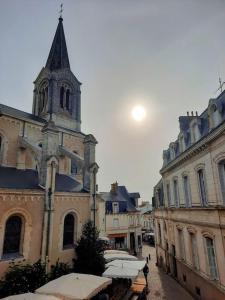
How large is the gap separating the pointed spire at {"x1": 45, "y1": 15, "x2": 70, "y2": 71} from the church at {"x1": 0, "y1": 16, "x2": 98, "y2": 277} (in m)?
6.13

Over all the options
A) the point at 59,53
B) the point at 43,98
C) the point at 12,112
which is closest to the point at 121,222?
the point at 43,98

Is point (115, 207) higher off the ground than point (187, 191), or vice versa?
point (187, 191)

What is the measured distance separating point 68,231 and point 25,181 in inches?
155

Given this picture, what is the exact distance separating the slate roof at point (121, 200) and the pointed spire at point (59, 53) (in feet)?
65.4

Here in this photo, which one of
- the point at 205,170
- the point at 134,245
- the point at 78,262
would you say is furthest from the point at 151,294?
the point at 134,245

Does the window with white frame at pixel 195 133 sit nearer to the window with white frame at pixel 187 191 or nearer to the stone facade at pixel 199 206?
the stone facade at pixel 199 206

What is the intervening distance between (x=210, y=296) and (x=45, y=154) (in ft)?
38.5

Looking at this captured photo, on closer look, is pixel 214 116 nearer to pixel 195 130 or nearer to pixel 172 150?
pixel 195 130

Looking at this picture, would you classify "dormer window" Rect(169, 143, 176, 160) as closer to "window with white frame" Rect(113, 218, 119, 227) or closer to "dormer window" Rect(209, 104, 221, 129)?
"dormer window" Rect(209, 104, 221, 129)

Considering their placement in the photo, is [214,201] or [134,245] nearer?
[214,201]

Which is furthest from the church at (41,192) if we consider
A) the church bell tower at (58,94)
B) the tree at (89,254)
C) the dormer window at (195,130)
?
the dormer window at (195,130)

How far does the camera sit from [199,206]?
11664mm

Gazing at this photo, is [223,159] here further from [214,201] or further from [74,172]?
[74,172]

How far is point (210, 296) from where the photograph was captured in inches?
412
